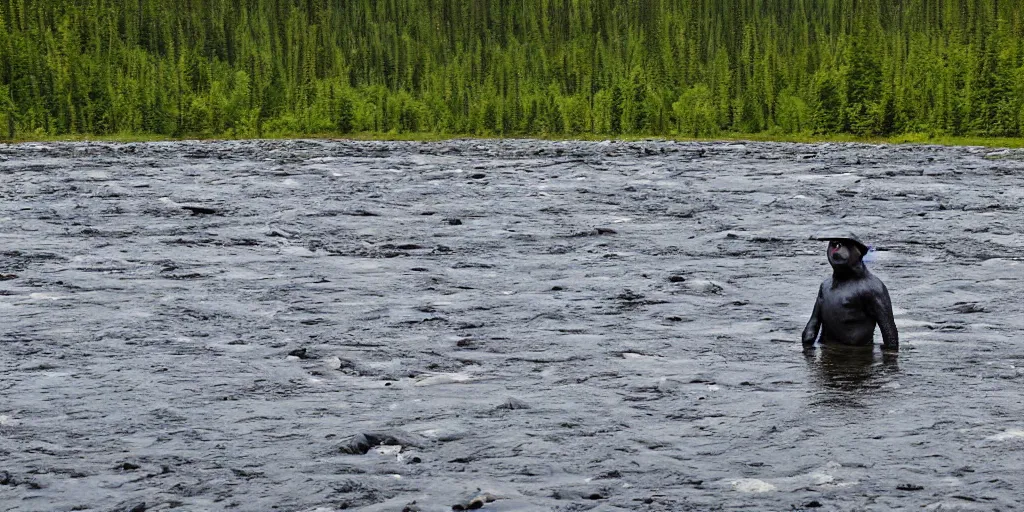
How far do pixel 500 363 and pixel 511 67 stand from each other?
148 m

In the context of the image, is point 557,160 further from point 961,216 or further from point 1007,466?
point 1007,466

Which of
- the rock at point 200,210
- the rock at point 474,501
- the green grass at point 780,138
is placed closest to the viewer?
the rock at point 474,501

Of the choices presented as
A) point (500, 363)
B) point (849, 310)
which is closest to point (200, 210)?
point (500, 363)

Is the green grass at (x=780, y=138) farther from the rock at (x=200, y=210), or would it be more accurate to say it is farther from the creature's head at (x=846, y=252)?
A: the creature's head at (x=846, y=252)

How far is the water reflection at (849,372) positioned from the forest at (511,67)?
96964mm

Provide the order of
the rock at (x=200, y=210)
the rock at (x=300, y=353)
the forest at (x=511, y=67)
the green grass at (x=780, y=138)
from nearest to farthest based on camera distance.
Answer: the rock at (x=300, y=353) < the rock at (x=200, y=210) < the green grass at (x=780, y=138) < the forest at (x=511, y=67)

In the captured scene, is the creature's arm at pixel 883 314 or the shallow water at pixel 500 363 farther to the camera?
the creature's arm at pixel 883 314

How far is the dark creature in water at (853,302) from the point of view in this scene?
15055mm

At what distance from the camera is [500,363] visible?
49.1 ft

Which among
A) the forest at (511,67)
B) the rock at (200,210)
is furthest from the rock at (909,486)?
the forest at (511,67)

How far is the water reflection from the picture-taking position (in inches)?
517

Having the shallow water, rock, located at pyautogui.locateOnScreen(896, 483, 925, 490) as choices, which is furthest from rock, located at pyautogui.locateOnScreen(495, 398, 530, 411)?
rock, located at pyautogui.locateOnScreen(896, 483, 925, 490)

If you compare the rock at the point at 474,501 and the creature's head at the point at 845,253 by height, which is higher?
the creature's head at the point at 845,253

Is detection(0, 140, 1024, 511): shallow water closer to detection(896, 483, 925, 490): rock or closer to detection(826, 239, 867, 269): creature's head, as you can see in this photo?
detection(896, 483, 925, 490): rock
